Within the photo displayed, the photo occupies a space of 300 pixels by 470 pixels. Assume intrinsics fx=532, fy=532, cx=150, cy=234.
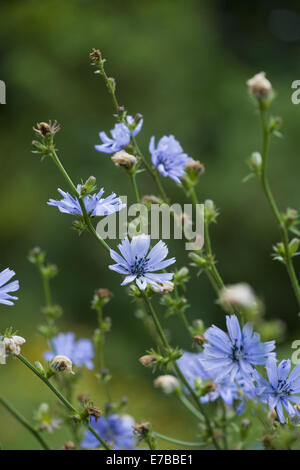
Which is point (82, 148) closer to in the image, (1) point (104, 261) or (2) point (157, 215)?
(1) point (104, 261)

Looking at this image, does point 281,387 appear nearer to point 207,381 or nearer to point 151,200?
point 207,381

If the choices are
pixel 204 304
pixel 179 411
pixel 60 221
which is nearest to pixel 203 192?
pixel 204 304

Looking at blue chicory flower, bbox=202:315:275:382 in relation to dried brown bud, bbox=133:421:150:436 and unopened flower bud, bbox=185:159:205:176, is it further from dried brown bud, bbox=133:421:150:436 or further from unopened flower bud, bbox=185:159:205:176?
unopened flower bud, bbox=185:159:205:176

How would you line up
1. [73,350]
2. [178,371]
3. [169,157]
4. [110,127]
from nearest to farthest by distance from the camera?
[178,371]
[169,157]
[73,350]
[110,127]

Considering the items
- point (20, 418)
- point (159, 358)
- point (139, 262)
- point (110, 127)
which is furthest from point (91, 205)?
point (110, 127)

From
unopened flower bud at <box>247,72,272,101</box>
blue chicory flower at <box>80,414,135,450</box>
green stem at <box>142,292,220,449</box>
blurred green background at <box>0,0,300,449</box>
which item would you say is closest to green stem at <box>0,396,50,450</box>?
blue chicory flower at <box>80,414,135,450</box>
